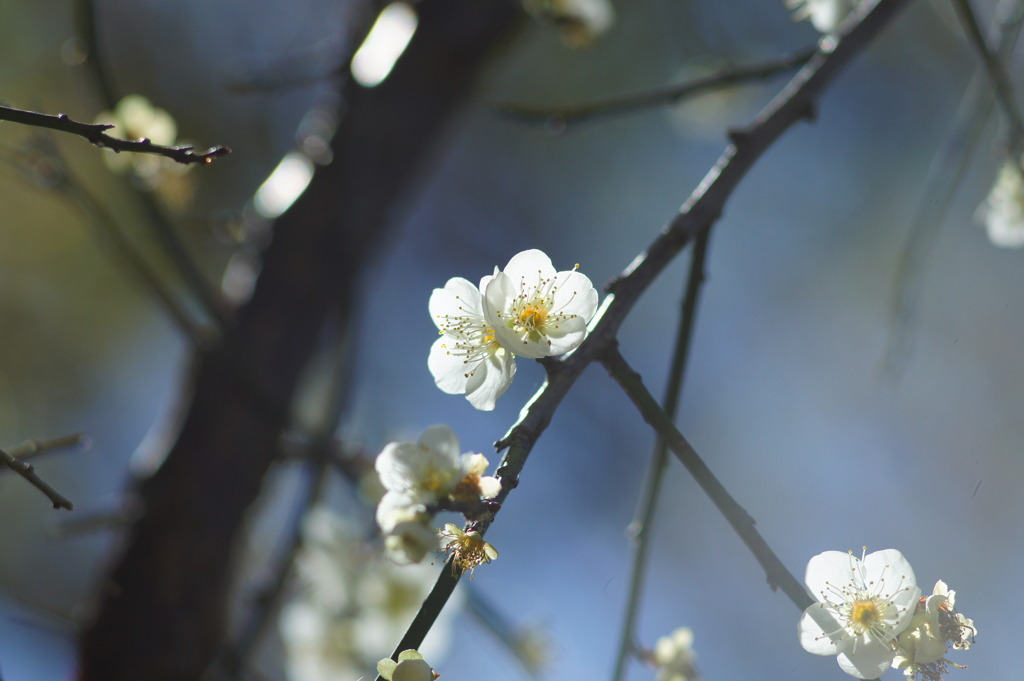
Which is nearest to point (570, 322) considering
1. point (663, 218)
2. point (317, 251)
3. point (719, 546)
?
point (317, 251)

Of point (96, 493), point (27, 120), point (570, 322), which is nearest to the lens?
point (27, 120)

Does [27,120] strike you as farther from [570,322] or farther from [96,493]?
[96,493]

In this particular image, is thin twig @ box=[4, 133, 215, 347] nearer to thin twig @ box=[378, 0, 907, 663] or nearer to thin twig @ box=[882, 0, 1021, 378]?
thin twig @ box=[378, 0, 907, 663]

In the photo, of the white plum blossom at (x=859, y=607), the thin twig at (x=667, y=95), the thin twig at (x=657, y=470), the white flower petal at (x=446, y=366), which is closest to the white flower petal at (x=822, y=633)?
the white plum blossom at (x=859, y=607)

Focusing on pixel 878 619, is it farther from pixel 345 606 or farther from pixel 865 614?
pixel 345 606

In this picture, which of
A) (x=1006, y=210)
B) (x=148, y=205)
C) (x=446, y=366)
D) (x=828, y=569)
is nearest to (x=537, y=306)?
(x=446, y=366)

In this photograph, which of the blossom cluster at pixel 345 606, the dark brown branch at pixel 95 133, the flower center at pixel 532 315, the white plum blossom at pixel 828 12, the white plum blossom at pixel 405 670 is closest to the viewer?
the dark brown branch at pixel 95 133

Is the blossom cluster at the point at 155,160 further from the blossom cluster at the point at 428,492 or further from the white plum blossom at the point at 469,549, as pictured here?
the white plum blossom at the point at 469,549
